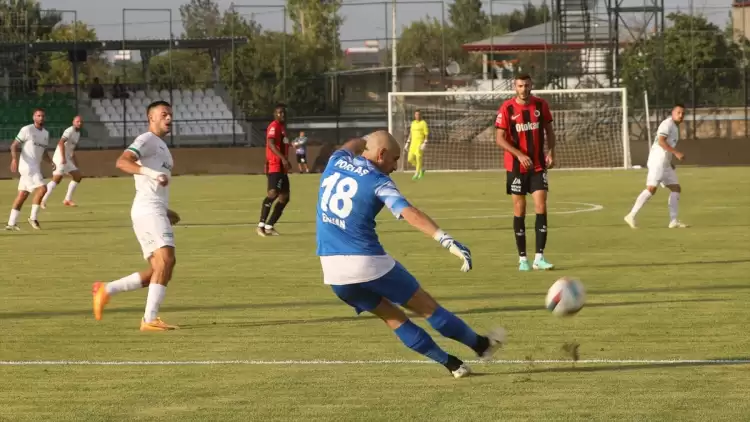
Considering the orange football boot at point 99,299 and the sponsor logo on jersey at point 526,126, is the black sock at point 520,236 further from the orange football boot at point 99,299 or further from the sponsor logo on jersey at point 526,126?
the orange football boot at point 99,299

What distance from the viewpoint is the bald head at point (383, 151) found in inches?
323

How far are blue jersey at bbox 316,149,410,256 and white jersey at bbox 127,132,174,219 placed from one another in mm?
3451

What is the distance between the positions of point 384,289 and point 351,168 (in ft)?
2.60

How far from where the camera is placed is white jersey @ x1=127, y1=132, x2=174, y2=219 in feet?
37.8

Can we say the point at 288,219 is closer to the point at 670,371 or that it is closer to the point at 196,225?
the point at 196,225

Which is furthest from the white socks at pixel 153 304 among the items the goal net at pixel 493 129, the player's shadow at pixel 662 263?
the goal net at pixel 493 129

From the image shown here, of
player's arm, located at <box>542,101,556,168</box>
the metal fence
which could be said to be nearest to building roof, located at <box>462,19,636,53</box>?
the metal fence

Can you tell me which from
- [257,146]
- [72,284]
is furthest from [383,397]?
[257,146]

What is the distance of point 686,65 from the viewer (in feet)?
184

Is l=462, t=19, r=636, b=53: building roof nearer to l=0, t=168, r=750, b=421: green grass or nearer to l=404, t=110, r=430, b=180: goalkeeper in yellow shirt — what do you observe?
l=404, t=110, r=430, b=180: goalkeeper in yellow shirt

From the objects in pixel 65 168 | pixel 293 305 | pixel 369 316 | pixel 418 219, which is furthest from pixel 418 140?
pixel 418 219

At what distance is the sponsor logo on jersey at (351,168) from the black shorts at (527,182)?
24.0ft

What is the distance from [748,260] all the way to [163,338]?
8.35 metres

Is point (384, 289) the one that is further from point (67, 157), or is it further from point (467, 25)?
point (467, 25)
